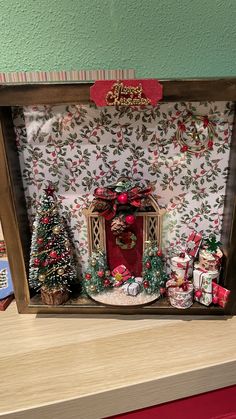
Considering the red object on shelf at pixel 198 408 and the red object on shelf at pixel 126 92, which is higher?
the red object on shelf at pixel 126 92

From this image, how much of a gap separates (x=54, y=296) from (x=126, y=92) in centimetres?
55

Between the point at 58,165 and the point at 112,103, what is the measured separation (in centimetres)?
22

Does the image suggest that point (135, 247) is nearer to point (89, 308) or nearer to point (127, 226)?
point (127, 226)

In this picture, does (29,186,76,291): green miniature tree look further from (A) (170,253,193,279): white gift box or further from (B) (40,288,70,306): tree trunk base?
(A) (170,253,193,279): white gift box

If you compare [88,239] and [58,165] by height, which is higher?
[58,165]

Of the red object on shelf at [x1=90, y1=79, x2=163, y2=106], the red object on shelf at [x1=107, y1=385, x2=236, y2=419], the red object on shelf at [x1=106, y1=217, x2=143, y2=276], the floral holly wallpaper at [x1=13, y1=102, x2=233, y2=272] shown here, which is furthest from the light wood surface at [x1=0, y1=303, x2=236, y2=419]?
the red object on shelf at [x1=90, y1=79, x2=163, y2=106]

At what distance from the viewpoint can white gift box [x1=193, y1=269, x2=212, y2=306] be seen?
0.91 metres

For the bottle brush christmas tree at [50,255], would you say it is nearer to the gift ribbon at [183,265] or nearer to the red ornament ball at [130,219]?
the red ornament ball at [130,219]

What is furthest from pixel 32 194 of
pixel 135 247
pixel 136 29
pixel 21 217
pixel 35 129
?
pixel 136 29

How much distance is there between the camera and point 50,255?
2.94ft

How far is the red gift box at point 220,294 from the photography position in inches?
35.6

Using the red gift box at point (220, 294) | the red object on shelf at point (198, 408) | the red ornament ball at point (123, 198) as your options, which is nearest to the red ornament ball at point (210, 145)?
the red ornament ball at point (123, 198)

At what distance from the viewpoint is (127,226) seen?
88cm

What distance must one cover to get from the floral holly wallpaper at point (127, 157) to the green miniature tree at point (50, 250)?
0.04m
